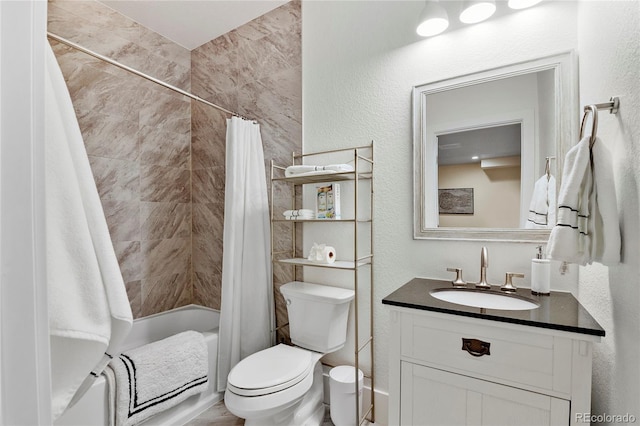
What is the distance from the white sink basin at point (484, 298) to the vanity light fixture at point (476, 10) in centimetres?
134

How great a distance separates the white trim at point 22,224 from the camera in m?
0.31

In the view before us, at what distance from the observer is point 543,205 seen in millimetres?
1425

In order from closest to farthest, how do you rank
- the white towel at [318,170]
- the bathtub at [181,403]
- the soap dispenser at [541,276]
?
the soap dispenser at [541,276] → the bathtub at [181,403] → the white towel at [318,170]

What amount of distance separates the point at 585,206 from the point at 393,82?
1.17 metres

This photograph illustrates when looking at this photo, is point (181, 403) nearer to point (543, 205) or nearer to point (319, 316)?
point (319, 316)

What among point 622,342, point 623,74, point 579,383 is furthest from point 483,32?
point 579,383

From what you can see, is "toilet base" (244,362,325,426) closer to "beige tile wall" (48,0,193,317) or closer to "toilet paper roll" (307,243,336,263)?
"toilet paper roll" (307,243,336,263)

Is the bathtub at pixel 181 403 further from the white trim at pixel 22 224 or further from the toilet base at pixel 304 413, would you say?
the white trim at pixel 22 224

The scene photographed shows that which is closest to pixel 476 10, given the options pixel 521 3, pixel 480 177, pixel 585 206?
pixel 521 3

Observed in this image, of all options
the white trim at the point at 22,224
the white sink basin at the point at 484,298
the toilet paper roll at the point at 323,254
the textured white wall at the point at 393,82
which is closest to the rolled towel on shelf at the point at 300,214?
the toilet paper roll at the point at 323,254

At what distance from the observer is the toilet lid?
4.76ft

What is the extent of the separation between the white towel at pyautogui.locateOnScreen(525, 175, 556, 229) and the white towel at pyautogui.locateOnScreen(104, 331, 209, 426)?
1.96 meters

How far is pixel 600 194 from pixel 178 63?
2996 millimetres

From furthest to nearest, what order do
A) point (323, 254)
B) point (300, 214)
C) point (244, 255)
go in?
1. point (244, 255)
2. point (300, 214)
3. point (323, 254)
